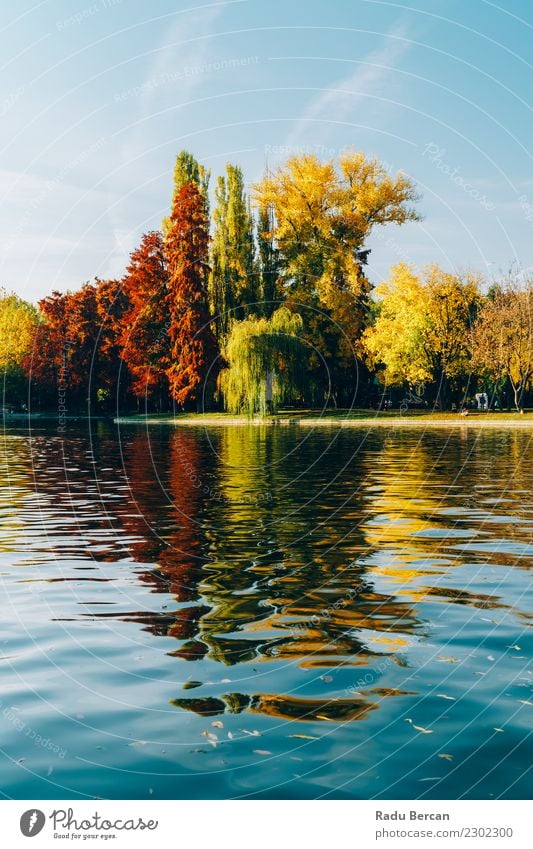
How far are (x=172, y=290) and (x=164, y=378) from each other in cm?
844

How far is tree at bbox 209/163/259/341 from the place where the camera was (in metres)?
74.0

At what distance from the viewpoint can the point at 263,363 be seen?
63500 millimetres

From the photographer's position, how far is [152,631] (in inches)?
362

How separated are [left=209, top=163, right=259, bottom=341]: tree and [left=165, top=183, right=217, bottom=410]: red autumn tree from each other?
1199 mm

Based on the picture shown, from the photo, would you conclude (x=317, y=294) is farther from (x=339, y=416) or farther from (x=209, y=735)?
(x=209, y=735)

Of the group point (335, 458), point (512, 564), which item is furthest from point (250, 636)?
point (335, 458)

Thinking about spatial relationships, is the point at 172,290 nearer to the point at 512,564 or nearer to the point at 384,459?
the point at 384,459

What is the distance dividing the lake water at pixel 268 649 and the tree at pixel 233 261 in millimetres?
55160

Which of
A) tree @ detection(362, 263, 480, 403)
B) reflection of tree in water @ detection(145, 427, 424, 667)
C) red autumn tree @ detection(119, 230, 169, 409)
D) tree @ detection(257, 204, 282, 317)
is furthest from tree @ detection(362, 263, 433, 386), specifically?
reflection of tree in water @ detection(145, 427, 424, 667)

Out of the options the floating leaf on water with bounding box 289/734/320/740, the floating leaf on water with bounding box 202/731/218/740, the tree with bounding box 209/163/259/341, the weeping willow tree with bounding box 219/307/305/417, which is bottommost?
the floating leaf on water with bounding box 289/734/320/740

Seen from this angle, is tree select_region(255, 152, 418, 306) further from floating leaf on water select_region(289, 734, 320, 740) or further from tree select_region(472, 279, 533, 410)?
floating leaf on water select_region(289, 734, 320, 740)

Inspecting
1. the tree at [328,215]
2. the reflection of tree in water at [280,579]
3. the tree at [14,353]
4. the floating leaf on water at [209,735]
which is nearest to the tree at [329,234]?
the tree at [328,215]

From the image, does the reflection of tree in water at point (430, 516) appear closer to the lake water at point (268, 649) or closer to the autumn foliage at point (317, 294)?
the lake water at point (268, 649)

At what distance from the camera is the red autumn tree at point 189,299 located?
74.8 metres
